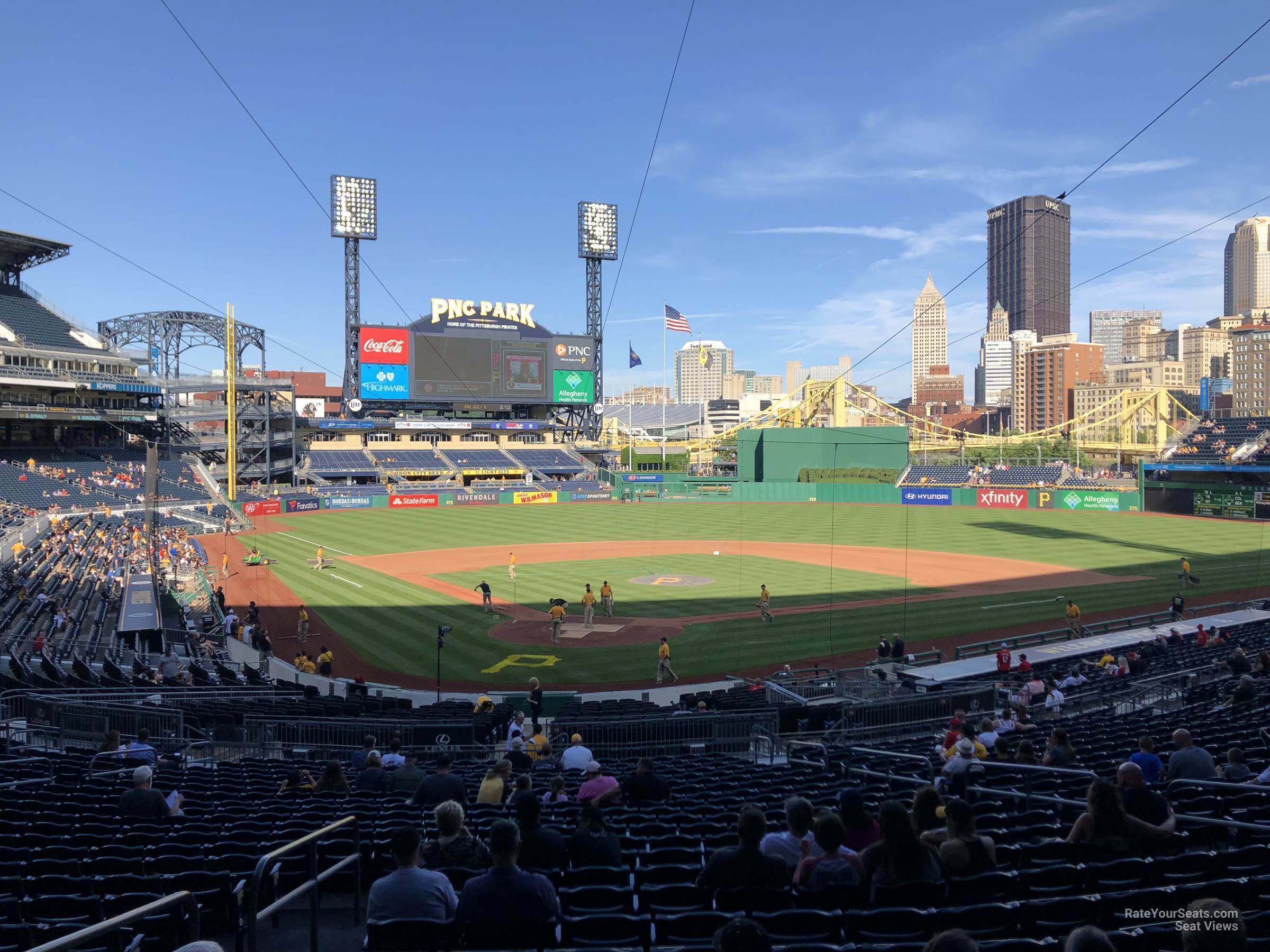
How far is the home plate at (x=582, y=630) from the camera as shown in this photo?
90.4ft

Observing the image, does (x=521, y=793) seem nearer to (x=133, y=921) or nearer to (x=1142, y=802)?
(x=133, y=921)

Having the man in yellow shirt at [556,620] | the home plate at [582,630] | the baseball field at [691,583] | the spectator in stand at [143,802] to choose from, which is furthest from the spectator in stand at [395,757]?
the home plate at [582,630]

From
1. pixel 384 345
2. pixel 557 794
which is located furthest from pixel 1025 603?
pixel 384 345

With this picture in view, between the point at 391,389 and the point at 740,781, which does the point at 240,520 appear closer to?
the point at 391,389

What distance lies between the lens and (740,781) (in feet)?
33.6

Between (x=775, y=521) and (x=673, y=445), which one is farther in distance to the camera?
(x=673, y=445)

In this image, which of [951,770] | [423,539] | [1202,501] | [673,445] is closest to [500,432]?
[673,445]

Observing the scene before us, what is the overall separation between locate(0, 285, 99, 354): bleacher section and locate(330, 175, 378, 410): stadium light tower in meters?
26.0

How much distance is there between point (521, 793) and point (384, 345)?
90008 mm

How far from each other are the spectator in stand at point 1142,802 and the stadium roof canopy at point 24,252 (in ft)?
269

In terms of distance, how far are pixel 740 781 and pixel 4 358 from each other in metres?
70.3

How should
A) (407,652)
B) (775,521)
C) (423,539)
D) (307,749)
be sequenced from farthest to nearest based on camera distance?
(775,521) < (423,539) < (407,652) < (307,749)

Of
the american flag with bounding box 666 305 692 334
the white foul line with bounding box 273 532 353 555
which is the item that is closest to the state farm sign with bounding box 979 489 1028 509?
the american flag with bounding box 666 305 692 334

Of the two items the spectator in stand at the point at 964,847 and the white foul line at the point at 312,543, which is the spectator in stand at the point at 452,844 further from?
the white foul line at the point at 312,543
